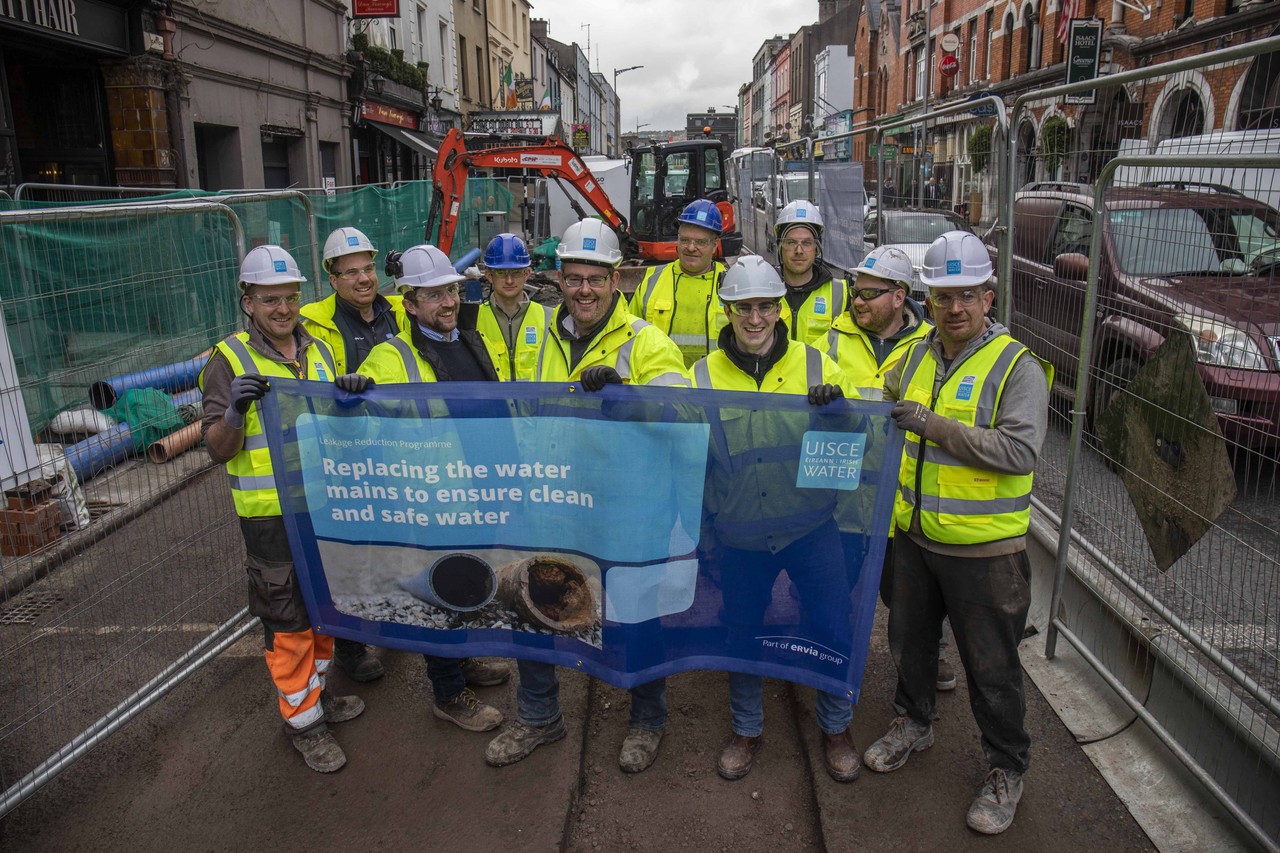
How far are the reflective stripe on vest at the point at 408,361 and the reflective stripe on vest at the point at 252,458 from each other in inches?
18.8

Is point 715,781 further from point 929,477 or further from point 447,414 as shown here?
point 447,414

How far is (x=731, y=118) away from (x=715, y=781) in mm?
154119

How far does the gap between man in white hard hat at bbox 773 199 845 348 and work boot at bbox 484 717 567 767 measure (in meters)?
2.62

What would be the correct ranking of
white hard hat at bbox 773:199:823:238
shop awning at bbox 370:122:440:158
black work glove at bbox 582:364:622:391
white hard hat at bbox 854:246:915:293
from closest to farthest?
black work glove at bbox 582:364:622:391, white hard hat at bbox 854:246:915:293, white hard hat at bbox 773:199:823:238, shop awning at bbox 370:122:440:158

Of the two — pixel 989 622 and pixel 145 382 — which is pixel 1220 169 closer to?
pixel 989 622

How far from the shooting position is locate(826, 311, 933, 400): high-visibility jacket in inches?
166

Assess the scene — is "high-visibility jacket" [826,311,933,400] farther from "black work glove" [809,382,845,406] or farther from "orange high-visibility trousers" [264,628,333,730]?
"orange high-visibility trousers" [264,628,333,730]

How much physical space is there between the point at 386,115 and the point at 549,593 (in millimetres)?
22774

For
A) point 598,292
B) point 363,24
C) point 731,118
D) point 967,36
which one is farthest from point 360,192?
point 731,118

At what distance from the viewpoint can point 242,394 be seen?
3463 millimetres

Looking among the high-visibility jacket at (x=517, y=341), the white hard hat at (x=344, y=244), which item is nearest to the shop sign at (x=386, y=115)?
the white hard hat at (x=344, y=244)

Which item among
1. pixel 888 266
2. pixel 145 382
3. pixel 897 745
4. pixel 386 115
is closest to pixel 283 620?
pixel 145 382

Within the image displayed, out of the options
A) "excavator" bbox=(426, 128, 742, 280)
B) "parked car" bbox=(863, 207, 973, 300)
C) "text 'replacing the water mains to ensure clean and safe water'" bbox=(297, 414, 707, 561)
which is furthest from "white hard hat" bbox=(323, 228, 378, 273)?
"excavator" bbox=(426, 128, 742, 280)

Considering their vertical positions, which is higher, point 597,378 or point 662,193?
point 662,193
